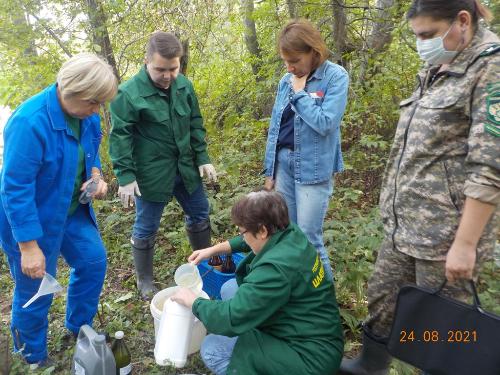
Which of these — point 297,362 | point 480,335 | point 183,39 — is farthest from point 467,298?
point 183,39

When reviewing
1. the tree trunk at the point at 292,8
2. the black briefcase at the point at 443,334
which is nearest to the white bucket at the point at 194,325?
the black briefcase at the point at 443,334

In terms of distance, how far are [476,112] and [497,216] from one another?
45 centimetres

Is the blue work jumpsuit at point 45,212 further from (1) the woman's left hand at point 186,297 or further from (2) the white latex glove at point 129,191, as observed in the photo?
(1) the woman's left hand at point 186,297

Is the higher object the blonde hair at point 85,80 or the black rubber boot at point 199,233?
the blonde hair at point 85,80

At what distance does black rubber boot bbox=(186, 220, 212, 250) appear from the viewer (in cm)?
350

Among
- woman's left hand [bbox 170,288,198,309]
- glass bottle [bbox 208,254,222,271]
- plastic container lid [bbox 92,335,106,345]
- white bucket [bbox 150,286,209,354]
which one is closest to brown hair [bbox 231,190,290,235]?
woman's left hand [bbox 170,288,198,309]

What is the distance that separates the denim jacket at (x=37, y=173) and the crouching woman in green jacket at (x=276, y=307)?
896 mm

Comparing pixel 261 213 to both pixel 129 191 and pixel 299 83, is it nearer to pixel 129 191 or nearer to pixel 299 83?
pixel 299 83

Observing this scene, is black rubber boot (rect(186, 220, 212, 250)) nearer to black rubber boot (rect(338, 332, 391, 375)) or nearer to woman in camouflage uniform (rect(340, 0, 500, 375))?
black rubber boot (rect(338, 332, 391, 375))

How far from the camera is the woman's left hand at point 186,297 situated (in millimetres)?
2213

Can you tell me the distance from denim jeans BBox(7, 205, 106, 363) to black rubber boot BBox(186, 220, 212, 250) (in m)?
0.99

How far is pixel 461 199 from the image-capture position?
1723mm

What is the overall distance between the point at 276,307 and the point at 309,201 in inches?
40.1


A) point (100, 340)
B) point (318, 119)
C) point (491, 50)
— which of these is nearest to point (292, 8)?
point (318, 119)
